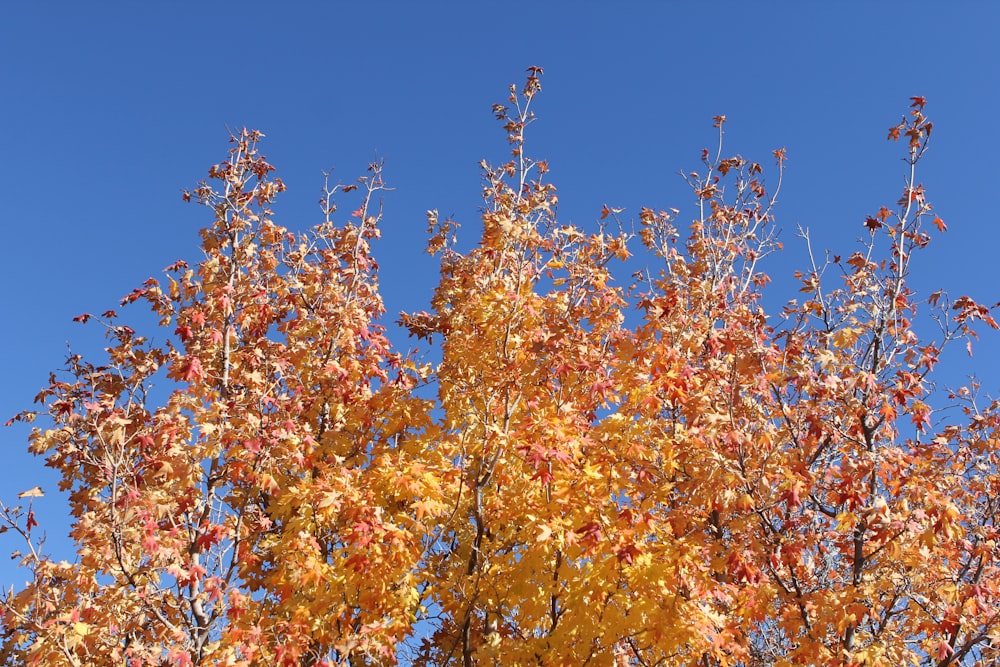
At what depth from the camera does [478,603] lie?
296 inches

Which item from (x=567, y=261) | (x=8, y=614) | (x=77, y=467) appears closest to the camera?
(x=8, y=614)

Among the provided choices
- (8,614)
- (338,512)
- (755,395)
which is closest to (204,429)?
(338,512)

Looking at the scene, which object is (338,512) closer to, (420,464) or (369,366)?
(420,464)

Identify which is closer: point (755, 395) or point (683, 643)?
point (683, 643)

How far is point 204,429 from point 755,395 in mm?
6037

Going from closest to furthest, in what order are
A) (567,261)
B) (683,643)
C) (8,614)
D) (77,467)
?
(683,643)
(8,614)
(77,467)
(567,261)

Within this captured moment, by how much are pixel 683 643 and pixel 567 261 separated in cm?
457

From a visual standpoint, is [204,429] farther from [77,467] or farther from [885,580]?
[885,580]

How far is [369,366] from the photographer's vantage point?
9.24 metres

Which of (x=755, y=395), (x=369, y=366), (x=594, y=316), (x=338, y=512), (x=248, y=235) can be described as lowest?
(x=338, y=512)

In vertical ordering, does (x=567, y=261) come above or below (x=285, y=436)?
above

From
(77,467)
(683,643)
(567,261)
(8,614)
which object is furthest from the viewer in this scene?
(567,261)

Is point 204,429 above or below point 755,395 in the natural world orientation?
below

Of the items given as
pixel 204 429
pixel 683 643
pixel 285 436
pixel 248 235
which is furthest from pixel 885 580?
pixel 248 235
